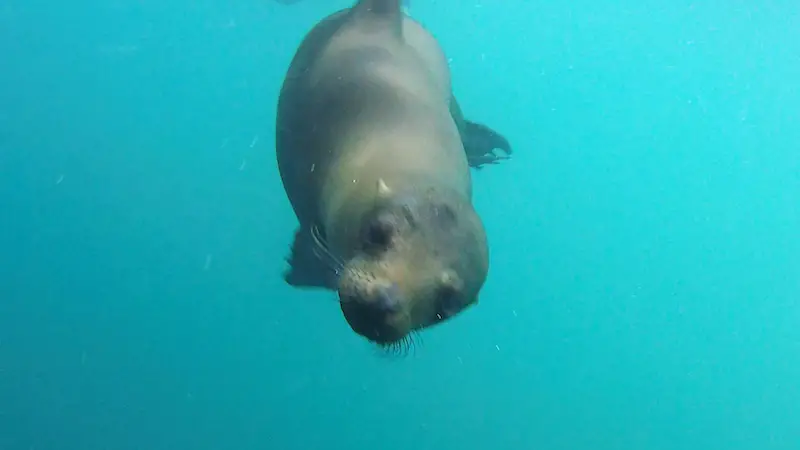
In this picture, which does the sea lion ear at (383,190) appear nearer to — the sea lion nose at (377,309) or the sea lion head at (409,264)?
the sea lion head at (409,264)

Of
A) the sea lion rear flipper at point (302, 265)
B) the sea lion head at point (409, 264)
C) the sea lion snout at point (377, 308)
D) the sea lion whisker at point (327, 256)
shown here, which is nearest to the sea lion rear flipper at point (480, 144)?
the sea lion rear flipper at point (302, 265)

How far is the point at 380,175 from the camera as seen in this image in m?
2.07

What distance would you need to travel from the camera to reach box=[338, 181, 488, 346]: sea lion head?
1.63 metres

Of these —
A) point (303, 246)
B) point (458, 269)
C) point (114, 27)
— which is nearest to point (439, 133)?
point (458, 269)

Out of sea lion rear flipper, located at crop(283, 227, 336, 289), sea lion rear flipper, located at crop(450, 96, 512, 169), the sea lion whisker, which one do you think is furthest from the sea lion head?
sea lion rear flipper, located at crop(450, 96, 512, 169)

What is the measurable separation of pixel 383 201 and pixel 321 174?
70 centimetres

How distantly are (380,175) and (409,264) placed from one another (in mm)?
413

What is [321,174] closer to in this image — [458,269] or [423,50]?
[458,269]

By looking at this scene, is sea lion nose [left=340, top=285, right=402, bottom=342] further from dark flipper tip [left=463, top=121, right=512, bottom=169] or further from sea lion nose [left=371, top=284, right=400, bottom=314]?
dark flipper tip [left=463, top=121, right=512, bottom=169]

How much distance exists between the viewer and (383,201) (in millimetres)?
1878

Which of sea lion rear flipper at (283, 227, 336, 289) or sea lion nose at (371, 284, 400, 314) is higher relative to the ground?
sea lion nose at (371, 284, 400, 314)

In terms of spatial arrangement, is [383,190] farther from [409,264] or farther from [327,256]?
[327,256]

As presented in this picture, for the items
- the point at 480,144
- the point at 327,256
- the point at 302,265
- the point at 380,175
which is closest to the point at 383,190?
the point at 380,175

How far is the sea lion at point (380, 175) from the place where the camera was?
1735 mm
